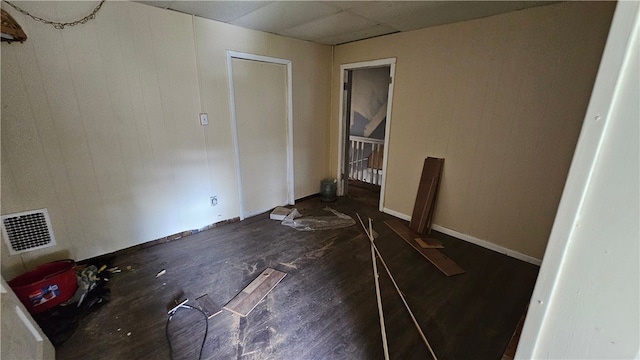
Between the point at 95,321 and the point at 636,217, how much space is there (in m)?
2.63

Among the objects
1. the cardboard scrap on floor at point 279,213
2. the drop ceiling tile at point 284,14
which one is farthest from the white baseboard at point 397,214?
the drop ceiling tile at point 284,14

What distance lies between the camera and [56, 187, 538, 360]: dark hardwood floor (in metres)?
1.60

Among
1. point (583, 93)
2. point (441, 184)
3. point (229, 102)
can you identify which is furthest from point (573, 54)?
point (229, 102)

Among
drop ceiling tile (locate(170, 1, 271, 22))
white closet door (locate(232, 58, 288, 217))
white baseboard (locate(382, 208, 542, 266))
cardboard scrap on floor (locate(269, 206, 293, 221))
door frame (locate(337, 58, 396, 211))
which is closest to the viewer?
drop ceiling tile (locate(170, 1, 271, 22))

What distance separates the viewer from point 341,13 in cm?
239

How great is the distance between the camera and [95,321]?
1.77 meters

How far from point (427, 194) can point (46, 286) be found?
3419 millimetres

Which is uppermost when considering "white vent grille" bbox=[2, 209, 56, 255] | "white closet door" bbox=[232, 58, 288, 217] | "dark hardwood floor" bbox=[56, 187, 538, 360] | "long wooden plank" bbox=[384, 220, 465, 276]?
"white closet door" bbox=[232, 58, 288, 217]

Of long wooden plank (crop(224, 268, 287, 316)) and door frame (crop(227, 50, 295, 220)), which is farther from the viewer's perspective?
door frame (crop(227, 50, 295, 220))

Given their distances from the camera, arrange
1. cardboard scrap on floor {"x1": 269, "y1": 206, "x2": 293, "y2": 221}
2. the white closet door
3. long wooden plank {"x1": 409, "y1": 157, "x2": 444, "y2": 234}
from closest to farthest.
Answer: long wooden plank {"x1": 409, "y1": 157, "x2": 444, "y2": 234}
the white closet door
cardboard scrap on floor {"x1": 269, "y1": 206, "x2": 293, "y2": 221}

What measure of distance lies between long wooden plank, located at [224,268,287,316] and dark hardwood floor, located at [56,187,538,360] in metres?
0.05

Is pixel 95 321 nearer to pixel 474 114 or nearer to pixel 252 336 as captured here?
pixel 252 336

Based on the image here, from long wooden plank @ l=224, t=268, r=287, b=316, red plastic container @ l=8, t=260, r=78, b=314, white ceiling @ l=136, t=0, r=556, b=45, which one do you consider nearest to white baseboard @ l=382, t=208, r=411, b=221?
long wooden plank @ l=224, t=268, r=287, b=316

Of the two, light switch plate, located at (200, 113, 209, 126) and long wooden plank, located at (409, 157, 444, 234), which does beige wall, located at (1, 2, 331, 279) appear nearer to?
light switch plate, located at (200, 113, 209, 126)
